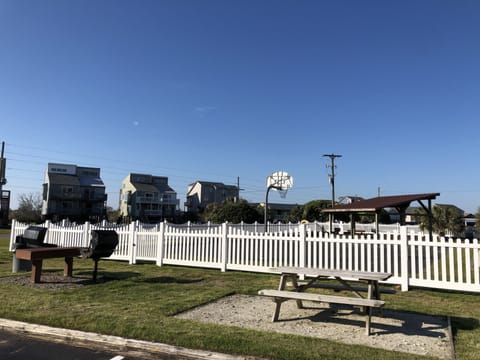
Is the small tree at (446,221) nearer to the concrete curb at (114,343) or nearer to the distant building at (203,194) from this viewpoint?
the concrete curb at (114,343)

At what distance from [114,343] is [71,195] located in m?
63.7

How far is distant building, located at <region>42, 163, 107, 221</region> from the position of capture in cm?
6147

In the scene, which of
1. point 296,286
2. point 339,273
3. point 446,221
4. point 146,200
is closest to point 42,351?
point 296,286

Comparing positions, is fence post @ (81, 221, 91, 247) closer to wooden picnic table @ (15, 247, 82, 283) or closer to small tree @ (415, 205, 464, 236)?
wooden picnic table @ (15, 247, 82, 283)

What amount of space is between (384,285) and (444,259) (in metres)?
1.61

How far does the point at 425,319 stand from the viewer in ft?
20.3

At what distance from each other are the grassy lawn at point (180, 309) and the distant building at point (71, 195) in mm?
56035

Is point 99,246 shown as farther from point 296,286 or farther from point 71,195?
point 71,195

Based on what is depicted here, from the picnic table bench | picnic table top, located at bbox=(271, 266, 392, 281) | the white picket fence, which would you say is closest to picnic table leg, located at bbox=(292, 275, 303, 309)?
the picnic table bench

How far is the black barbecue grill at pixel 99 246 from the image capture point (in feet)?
30.2

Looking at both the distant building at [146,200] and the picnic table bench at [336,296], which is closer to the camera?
the picnic table bench at [336,296]

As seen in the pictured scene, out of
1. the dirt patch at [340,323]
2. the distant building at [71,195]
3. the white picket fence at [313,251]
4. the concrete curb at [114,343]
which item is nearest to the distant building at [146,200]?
the distant building at [71,195]

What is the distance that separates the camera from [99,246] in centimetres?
925

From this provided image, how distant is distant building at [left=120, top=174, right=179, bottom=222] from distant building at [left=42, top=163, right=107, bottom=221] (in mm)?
5068
